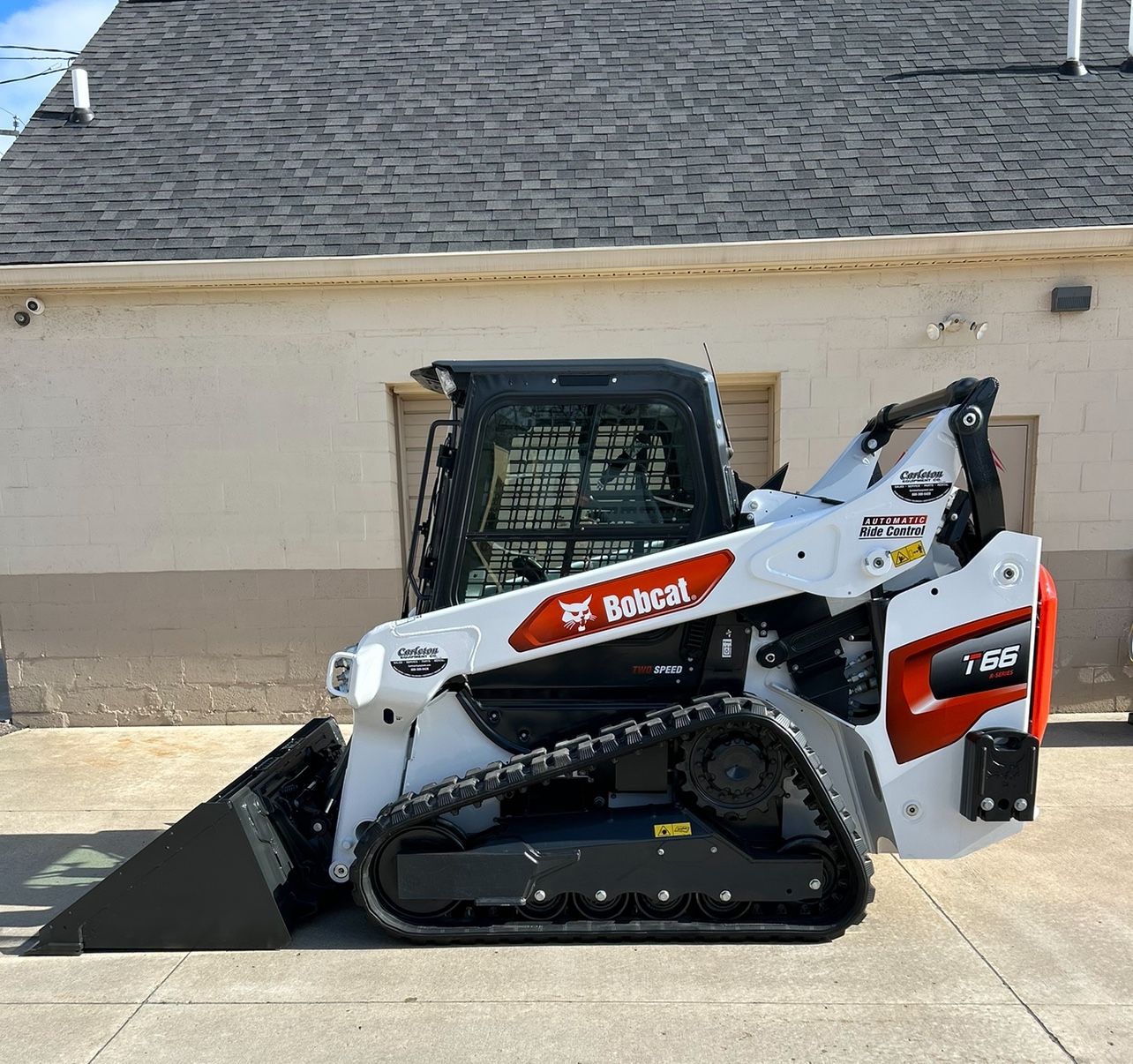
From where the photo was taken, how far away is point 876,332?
6.74 metres

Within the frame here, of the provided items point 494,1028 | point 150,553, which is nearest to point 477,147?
point 150,553

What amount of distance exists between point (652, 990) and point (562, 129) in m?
6.85

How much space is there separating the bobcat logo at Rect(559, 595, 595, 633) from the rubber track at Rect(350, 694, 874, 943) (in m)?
0.47

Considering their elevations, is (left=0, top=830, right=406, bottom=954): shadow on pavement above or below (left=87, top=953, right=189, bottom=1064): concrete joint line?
below

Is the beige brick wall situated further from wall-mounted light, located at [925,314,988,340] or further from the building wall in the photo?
wall-mounted light, located at [925,314,988,340]

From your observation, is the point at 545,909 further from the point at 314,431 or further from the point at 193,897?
the point at 314,431

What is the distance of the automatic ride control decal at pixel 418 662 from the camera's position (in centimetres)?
369

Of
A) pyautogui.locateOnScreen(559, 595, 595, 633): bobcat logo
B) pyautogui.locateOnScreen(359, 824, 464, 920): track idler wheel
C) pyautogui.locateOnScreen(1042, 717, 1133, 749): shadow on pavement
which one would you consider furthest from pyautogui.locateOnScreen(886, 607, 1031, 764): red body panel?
pyautogui.locateOnScreen(1042, 717, 1133, 749): shadow on pavement

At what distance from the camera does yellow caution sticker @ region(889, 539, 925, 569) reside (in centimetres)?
362

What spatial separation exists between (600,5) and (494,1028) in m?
9.23

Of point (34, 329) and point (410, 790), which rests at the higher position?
point (34, 329)

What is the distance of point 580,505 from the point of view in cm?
384

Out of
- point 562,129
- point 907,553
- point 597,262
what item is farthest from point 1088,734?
point 562,129

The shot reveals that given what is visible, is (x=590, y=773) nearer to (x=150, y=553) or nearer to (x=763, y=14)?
(x=150, y=553)
